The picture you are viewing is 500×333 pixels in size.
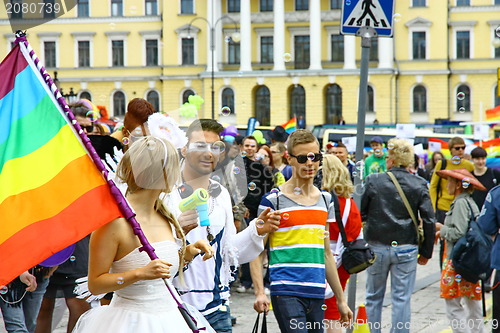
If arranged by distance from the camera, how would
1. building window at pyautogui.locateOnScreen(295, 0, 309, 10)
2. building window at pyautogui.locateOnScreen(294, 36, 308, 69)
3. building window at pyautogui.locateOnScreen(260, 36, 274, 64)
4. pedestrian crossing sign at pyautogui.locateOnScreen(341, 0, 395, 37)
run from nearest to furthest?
pedestrian crossing sign at pyautogui.locateOnScreen(341, 0, 395, 37)
building window at pyautogui.locateOnScreen(294, 36, 308, 69)
building window at pyautogui.locateOnScreen(260, 36, 274, 64)
building window at pyautogui.locateOnScreen(295, 0, 309, 10)

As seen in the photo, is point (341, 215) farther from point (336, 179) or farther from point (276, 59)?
point (276, 59)

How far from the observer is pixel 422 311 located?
8.89 meters

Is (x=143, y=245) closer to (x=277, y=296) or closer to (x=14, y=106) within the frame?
(x=14, y=106)

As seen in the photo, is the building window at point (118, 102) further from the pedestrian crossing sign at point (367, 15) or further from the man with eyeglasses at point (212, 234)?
the man with eyeglasses at point (212, 234)

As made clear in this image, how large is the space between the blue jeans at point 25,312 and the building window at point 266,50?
55.4 meters

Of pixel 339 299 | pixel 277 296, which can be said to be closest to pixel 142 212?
pixel 277 296

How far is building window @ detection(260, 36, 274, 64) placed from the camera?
200 ft

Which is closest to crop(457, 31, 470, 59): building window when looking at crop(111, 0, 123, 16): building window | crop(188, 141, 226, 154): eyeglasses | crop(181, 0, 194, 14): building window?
crop(181, 0, 194, 14): building window

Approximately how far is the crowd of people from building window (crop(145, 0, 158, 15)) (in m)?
50.1

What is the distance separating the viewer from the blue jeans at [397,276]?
730 cm

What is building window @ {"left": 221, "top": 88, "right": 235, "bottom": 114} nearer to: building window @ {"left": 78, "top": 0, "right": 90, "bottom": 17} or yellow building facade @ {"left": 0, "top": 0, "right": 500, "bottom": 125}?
yellow building facade @ {"left": 0, "top": 0, "right": 500, "bottom": 125}

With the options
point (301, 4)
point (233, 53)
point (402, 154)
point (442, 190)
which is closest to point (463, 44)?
point (301, 4)

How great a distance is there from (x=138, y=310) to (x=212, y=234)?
1.09 m

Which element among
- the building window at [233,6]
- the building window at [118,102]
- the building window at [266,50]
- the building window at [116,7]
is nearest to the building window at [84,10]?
the building window at [116,7]
